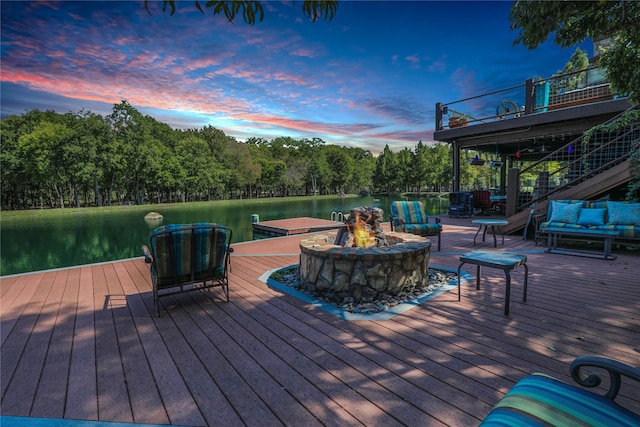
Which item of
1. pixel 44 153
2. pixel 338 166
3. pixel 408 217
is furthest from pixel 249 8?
pixel 338 166

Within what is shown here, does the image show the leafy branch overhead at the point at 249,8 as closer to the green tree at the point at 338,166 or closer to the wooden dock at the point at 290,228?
the wooden dock at the point at 290,228

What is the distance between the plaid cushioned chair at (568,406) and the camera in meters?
0.92

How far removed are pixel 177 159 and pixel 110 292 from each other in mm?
32382

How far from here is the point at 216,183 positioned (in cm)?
3566

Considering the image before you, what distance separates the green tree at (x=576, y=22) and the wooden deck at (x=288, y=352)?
8.09 feet

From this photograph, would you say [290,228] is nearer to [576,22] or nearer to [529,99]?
[576,22]

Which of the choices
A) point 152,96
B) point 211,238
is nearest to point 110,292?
point 211,238

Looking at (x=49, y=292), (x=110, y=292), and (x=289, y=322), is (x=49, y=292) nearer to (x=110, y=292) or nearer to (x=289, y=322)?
(x=110, y=292)

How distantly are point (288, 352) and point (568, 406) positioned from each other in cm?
170

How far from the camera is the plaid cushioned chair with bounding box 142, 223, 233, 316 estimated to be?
2.89m

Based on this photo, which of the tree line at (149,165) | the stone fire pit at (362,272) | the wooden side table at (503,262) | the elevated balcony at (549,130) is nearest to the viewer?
the wooden side table at (503,262)

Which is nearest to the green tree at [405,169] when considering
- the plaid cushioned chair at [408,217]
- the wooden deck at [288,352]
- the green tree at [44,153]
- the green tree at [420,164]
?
the green tree at [420,164]

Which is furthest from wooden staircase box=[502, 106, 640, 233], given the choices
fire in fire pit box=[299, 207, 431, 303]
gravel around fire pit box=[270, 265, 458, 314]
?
fire in fire pit box=[299, 207, 431, 303]

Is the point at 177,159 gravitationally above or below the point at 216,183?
above
